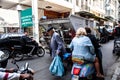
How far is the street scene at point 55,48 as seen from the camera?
5.07 meters

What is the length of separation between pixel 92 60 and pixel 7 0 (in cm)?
1385

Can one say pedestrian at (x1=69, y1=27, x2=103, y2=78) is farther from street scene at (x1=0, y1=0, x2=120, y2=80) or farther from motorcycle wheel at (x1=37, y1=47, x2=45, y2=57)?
motorcycle wheel at (x1=37, y1=47, x2=45, y2=57)

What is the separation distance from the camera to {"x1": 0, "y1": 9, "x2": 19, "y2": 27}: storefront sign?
1492cm

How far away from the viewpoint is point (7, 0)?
57.4ft

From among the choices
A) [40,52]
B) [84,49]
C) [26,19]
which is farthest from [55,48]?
[26,19]

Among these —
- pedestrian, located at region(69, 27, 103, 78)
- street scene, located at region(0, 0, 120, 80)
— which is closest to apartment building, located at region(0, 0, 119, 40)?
street scene, located at region(0, 0, 120, 80)

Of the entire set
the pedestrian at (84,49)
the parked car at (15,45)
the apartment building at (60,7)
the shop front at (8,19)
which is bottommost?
the parked car at (15,45)

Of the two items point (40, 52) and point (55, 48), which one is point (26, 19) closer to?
point (40, 52)

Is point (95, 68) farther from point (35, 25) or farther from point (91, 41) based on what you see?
point (35, 25)

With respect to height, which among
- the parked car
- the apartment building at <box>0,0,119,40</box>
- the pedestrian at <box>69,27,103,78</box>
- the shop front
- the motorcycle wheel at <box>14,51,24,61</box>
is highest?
the apartment building at <box>0,0,119,40</box>

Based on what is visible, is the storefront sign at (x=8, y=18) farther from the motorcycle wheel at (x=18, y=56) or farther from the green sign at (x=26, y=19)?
the motorcycle wheel at (x=18, y=56)

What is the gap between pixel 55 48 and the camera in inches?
286

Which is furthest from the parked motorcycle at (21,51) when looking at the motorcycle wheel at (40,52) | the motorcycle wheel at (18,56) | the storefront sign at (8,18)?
the storefront sign at (8,18)

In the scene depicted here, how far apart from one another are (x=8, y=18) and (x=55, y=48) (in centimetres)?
909
